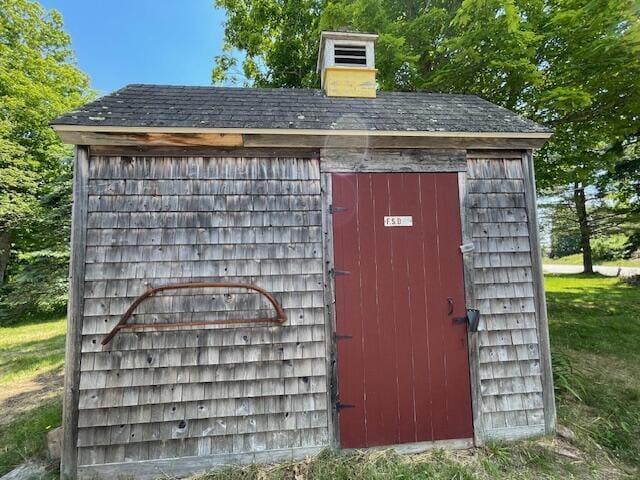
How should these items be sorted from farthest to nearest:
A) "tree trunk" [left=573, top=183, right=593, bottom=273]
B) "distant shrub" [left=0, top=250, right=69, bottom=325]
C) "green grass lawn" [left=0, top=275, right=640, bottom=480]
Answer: "tree trunk" [left=573, top=183, right=593, bottom=273] < "distant shrub" [left=0, top=250, right=69, bottom=325] < "green grass lawn" [left=0, top=275, right=640, bottom=480]

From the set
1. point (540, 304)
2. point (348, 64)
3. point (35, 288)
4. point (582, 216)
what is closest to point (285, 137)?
point (348, 64)

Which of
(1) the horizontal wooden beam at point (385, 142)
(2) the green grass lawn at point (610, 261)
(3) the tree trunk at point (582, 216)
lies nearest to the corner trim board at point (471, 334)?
(1) the horizontal wooden beam at point (385, 142)

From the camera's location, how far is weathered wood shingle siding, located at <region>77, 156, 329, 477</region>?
281cm

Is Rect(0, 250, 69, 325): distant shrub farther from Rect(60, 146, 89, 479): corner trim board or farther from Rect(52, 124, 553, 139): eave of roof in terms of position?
Rect(52, 124, 553, 139): eave of roof

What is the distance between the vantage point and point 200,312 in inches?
116

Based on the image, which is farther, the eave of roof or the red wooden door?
the red wooden door

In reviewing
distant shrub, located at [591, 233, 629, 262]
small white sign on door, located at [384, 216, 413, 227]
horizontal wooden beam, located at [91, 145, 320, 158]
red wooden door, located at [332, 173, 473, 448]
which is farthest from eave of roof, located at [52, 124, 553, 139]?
distant shrub, located at [591, 233, 629, 262]

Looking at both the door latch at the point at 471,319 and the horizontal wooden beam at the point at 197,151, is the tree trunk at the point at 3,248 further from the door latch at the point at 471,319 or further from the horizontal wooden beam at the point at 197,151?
the door latch at the point at 471,319

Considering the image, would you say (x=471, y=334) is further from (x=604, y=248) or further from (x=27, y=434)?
(x=604, y=248)

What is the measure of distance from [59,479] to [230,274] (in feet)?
6.94

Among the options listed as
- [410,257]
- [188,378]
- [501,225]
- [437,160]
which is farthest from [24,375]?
[501,225]

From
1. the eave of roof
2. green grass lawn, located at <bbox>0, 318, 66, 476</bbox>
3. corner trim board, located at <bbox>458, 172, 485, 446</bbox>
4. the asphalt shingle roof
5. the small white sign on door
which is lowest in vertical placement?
green grass lawn, located at <bbox>0, 318, 66, 476</bbox>

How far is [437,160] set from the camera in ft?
10.9

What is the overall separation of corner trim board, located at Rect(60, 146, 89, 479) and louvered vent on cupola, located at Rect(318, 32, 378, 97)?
288 cm
